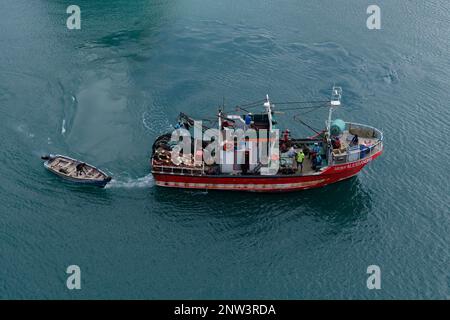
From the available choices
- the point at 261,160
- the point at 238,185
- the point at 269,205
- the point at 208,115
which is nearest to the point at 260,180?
the point at 261,160

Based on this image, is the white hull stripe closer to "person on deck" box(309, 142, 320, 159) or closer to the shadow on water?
the shadow on water

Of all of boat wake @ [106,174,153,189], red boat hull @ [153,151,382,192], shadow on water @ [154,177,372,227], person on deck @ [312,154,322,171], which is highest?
person on deck @ [312,154,322,171]

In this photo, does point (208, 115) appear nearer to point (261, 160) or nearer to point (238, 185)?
point (261, 160)

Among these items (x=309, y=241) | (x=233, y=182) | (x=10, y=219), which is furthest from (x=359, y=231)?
(x=10, y=219)

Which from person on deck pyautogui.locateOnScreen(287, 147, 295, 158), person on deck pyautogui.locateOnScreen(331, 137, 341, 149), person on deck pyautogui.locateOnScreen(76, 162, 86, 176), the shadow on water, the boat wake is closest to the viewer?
the shadow on water

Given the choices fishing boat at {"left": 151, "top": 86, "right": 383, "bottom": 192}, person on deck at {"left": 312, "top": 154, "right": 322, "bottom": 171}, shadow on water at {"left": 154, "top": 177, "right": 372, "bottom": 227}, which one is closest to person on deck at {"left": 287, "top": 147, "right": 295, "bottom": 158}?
fishing boat at {"left": 151, "top": 86, "right": 383, "bottom": 192}

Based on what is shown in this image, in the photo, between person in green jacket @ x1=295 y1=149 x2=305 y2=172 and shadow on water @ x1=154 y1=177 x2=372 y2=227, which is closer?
shadow on water @ x1=154 y1=177 x2=372 y2=227

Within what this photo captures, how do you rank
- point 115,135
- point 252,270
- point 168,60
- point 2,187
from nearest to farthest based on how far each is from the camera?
point 252,270
point 2,187
point 115,135
point 168,60
